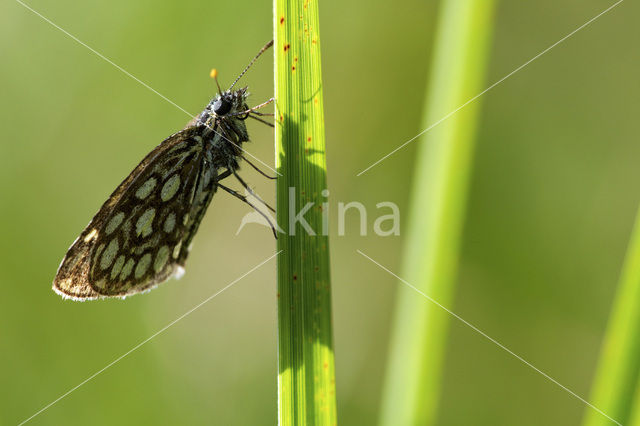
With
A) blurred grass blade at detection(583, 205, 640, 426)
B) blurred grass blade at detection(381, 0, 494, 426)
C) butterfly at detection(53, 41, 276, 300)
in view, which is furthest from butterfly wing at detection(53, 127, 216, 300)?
blurred grass blade at detection(583, 205, 640, 426)

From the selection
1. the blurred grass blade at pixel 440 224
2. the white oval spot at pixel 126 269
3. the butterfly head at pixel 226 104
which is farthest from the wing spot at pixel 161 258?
the blurred grass blade at pixel 440 224

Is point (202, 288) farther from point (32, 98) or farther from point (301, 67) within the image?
point (301, 67)

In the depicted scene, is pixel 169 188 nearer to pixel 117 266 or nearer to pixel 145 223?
pixel 145 223

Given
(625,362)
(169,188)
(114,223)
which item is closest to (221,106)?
(169,188)

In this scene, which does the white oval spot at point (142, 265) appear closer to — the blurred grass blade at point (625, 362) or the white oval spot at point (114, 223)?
the white oval spot at point (114, 223)

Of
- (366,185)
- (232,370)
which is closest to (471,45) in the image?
(366,185)
